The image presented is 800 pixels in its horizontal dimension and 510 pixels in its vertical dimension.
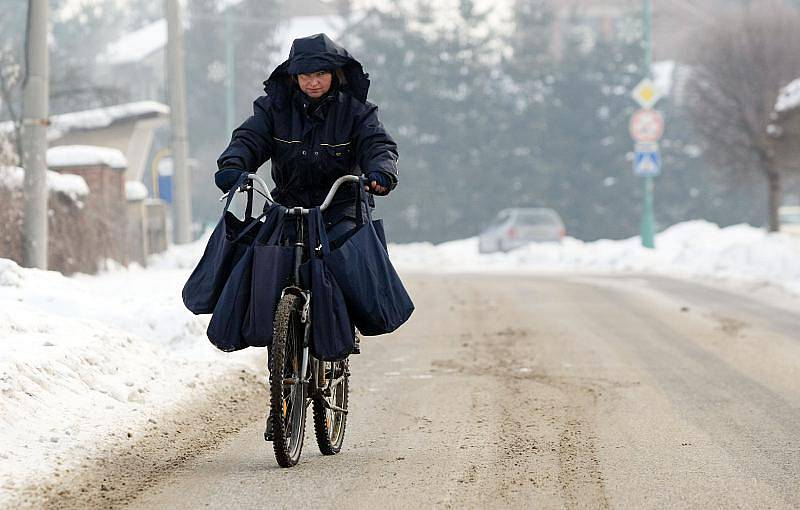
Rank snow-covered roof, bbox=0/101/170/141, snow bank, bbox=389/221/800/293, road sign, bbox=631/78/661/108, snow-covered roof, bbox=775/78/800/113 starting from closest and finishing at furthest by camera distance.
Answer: snow bank, bbox=389/221/800/293
snow-covered roof, bbox=775/78/800/113
snow-covered roof, bbox=0/101/170/141
road sign, bbox=631/78/661/108

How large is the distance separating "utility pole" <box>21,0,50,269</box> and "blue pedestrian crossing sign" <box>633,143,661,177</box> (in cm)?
2163

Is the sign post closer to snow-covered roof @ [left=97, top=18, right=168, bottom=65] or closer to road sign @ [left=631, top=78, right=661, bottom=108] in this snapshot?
road sign @ [left=631, top=78, right=661, bottom=108]

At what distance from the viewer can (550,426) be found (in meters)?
8.05

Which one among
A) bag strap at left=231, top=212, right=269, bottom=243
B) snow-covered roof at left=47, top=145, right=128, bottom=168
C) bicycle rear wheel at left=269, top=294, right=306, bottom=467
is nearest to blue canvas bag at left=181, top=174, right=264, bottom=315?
bag strap at left=231, top=212, right=269, bottom=243

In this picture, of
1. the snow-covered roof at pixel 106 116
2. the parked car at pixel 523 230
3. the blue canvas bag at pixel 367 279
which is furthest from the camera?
the parked car at pixel 523 230

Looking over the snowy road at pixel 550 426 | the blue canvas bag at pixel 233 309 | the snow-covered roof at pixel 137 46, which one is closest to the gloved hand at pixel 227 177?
the blue canvas bag at pixel 233 309

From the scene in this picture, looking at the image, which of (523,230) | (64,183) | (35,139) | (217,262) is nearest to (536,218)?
(523,230)

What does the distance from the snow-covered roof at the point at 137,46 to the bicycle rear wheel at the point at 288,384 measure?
82450 mm

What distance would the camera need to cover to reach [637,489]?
621 cm

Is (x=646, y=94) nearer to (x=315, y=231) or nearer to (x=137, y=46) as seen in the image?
(x=315, y=231)

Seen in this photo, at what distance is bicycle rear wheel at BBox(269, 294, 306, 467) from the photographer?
637 centimetres

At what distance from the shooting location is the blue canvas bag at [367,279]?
6703 millimetres

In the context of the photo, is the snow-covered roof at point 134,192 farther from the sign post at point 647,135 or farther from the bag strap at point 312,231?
the bag strap at point 312,231

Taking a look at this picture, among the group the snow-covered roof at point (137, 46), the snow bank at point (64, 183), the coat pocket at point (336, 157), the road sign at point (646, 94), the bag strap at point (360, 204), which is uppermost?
the snow-covered roof at point (137, 46)
